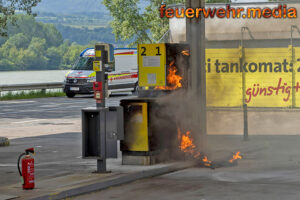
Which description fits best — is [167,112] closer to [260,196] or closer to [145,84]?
[145,84]

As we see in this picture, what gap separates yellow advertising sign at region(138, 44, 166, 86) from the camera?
13625mm

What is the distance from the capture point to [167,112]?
13.2m

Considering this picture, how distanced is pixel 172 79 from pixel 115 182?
3.06 m

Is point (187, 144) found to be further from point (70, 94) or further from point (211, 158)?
point (70, 94)

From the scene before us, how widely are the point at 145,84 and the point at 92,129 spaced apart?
2.01 m

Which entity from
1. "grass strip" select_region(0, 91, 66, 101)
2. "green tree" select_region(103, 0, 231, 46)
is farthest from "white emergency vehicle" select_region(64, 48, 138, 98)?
"green tree" select_region(103, 0, 231, 46)

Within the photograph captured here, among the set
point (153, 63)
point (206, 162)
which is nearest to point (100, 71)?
point (153, 63)

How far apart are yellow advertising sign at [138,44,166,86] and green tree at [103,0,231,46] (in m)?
39.4

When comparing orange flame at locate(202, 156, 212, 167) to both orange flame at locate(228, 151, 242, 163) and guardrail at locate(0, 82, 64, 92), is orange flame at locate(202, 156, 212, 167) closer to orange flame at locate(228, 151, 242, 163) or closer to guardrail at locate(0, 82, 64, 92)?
orange flame at locate(228, 151, 242, 163)

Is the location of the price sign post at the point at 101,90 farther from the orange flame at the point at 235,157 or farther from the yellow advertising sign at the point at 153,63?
the orange flame at the point at 235,157

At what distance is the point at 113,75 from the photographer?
37375 mm

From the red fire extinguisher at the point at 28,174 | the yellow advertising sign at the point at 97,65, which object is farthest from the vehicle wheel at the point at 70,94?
the red fire extinguisher at the point at 28,174

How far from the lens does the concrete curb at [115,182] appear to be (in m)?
10.3

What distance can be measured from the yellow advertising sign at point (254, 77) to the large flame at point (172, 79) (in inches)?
259
